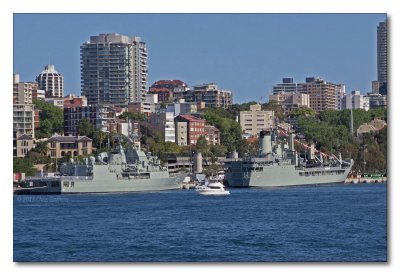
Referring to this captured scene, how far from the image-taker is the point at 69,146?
41.5m

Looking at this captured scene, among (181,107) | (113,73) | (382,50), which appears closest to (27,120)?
(113,73)

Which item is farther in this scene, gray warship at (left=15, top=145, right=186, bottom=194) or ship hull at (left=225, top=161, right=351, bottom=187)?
ship hull at (left=225, top=161, right=351, bottom=187)

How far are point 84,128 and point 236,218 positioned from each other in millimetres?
22778

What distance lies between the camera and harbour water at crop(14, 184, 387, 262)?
42.0ft

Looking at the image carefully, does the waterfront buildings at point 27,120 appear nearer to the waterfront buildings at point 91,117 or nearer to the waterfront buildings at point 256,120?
the waterfront buildings at point 91,117

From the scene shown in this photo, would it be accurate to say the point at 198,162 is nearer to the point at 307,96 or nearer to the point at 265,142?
the point at 265,142

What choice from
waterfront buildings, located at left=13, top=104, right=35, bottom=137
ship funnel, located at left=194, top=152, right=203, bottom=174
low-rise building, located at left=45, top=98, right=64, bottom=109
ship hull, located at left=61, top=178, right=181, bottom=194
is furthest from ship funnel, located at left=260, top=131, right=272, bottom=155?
waterfront buildings, located at left=13, top=104, right=35, bottom=137

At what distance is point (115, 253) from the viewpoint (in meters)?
13.2

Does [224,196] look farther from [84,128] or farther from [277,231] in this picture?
[277,231]

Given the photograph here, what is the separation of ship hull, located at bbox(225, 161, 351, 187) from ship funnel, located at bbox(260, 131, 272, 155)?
127 cm

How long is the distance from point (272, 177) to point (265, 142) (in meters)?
3.08

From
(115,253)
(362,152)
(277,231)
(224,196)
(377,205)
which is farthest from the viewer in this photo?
(362,152)

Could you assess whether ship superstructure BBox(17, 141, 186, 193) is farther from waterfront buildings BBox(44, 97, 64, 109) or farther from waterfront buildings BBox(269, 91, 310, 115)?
waterfront buildings BBox(44, 97, 64, 109)
